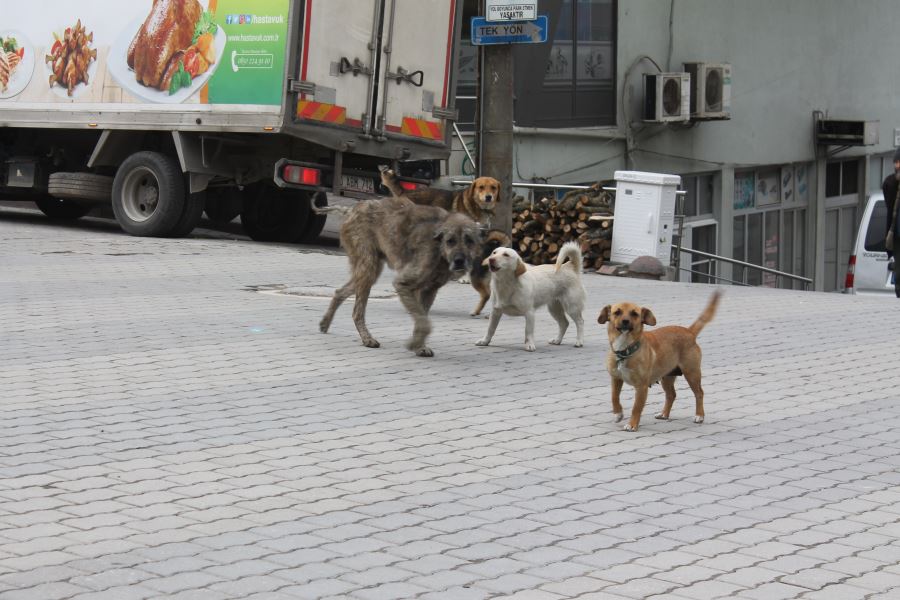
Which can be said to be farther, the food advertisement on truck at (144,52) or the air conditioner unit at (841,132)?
the air conditioner unit at (841,132)

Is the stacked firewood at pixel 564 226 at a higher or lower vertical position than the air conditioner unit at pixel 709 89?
lower

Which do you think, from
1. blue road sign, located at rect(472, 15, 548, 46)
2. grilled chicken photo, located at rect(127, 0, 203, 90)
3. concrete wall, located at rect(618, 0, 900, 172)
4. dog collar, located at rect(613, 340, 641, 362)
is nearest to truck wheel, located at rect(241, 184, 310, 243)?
grilled chicken photo, located at rect(127, 0, 203, 90)

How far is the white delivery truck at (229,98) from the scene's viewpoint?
16078 mm

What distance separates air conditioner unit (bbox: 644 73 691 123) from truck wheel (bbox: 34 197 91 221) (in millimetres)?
10027

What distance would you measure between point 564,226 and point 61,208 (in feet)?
27.4

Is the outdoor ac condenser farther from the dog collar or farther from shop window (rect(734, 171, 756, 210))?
shop window (rect(734, 171, 756, 210))

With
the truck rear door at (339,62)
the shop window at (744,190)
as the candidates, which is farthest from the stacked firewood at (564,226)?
the shop window at (744,190)

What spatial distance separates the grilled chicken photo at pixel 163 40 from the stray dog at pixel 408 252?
7411 millimetres

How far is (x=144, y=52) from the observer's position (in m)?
17.1

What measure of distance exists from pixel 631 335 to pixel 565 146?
16.9 m

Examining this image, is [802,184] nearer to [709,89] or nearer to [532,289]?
[709,89]

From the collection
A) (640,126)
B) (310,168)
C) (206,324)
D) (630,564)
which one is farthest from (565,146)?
(630,564)

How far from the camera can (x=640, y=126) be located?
25266 mm

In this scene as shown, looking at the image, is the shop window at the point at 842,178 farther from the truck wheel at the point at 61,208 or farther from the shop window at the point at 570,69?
the truck wheel at the point at 61,208
